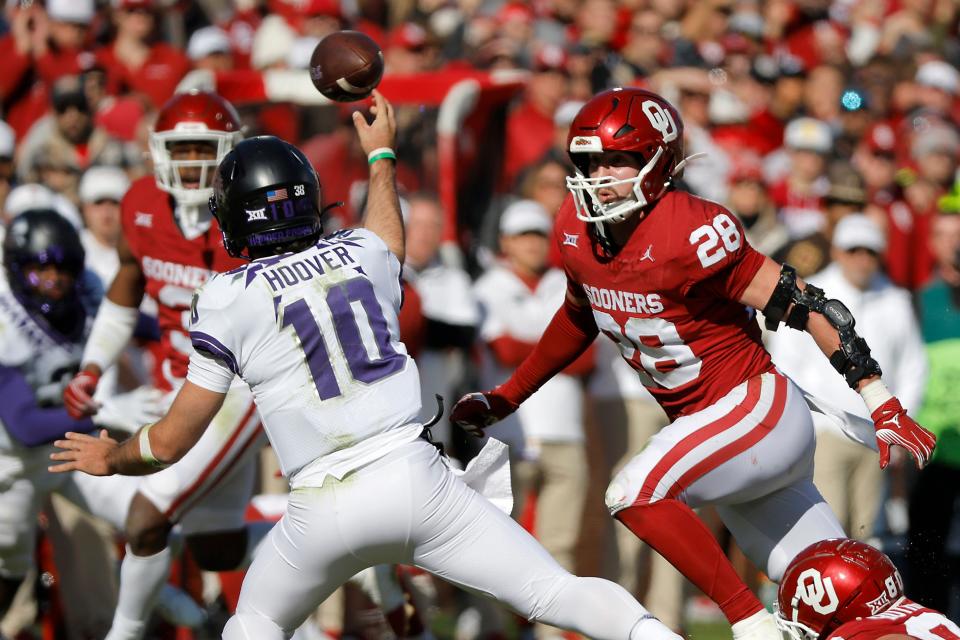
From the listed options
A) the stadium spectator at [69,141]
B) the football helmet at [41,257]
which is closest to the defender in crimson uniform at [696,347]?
the football helmet at [41,257]

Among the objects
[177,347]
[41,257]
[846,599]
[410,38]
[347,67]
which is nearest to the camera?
[846,599]

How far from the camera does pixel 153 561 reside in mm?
5742

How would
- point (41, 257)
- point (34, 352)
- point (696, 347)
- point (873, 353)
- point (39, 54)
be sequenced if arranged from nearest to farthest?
1. point (696, 347)
2. point (41, 257)
3. point (34, 352)
4. point (873, 353)
5. point (39, 54)

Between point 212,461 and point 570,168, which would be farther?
point 570,168

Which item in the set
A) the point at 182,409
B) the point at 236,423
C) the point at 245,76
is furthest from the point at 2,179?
the point at 182,409

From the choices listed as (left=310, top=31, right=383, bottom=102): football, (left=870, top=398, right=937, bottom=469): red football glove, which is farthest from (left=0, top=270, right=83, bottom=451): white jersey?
(left=870, top=398, right=937, bottom=469): red football glove

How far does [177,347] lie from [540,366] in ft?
5.40

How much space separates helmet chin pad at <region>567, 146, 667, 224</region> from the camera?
472cm

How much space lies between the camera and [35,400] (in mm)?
6422

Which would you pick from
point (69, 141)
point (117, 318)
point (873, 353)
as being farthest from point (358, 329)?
point (69, 141)

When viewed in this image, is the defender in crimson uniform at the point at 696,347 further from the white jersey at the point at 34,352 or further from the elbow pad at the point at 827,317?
the white jersey at the point at 34,352

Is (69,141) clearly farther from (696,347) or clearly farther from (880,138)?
(696,347)

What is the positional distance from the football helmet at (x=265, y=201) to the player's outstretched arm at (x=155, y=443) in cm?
47

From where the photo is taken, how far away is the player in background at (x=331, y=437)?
4332 mm
